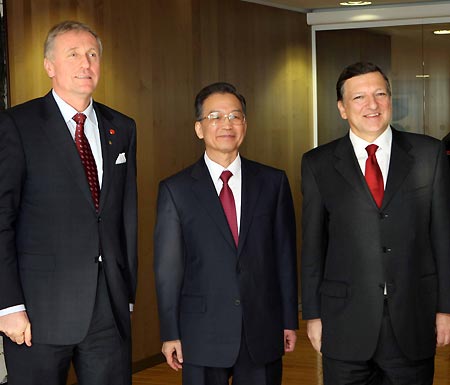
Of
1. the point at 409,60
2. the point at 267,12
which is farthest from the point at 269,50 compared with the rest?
the point at 409,60

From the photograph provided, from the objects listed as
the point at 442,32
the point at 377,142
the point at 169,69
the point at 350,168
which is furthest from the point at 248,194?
the point at 442,32

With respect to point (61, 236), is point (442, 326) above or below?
below

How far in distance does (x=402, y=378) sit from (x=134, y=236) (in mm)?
1129

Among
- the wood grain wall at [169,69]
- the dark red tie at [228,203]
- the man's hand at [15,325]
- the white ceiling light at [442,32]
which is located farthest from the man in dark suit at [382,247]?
the white ceiling light at [442,32]

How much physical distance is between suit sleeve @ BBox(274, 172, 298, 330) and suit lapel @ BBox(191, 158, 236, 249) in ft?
0.75

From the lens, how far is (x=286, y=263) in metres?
3.70

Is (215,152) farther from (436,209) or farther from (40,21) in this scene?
(40,21)

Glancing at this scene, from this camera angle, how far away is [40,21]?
5598 mm

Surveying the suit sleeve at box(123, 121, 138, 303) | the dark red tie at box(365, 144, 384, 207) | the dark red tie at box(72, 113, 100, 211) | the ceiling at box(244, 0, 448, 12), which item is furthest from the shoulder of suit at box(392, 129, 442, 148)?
the ceiling at box(244, 0, 448, 12)

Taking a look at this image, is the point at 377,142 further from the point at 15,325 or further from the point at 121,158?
the point at 15,325

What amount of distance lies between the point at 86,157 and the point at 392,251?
1.16 metres

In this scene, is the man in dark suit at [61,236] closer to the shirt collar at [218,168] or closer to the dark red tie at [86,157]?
the dark red tie at [86,157]

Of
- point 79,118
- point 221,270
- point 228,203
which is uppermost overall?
A: point 79,118

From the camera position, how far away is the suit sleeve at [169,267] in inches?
143
